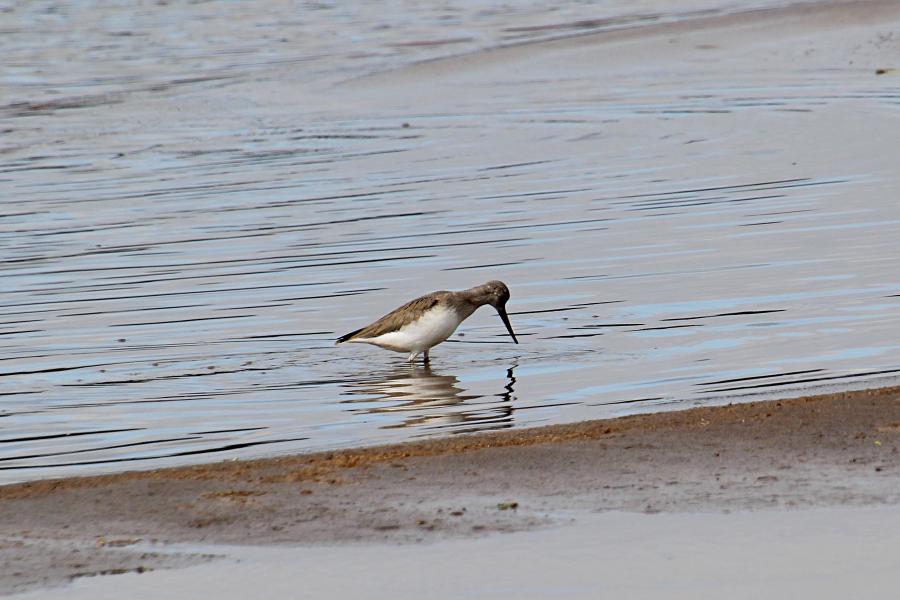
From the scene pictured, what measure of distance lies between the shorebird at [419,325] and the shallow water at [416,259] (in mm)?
216

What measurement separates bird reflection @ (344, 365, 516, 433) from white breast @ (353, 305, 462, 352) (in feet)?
0.60

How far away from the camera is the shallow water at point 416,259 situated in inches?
389

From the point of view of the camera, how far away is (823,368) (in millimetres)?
10125

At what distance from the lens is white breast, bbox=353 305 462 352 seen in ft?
36.4

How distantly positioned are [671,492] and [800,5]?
84.2 ft

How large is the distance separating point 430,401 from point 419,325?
100 centimetres

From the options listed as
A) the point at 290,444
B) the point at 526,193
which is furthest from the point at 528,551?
the point at 526,193

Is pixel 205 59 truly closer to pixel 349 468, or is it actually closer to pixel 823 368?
pixel 823 368

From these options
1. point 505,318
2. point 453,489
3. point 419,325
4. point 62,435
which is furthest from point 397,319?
point 453,489

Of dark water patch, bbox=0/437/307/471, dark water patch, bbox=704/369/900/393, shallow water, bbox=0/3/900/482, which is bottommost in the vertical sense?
shallow water, bbox=0/3/900/482

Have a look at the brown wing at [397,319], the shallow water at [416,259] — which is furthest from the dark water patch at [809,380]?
the brown wing at [397,319]

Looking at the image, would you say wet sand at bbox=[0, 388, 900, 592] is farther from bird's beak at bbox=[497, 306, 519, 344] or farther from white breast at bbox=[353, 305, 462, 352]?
bird's beak at bbox=[497, 306, 519, 344]

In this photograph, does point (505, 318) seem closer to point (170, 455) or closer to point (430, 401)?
point (430, 401)

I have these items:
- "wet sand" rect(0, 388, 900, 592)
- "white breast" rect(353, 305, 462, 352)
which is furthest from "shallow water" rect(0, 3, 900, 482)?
"wet sand" rect(0, 388, 900, 592)
